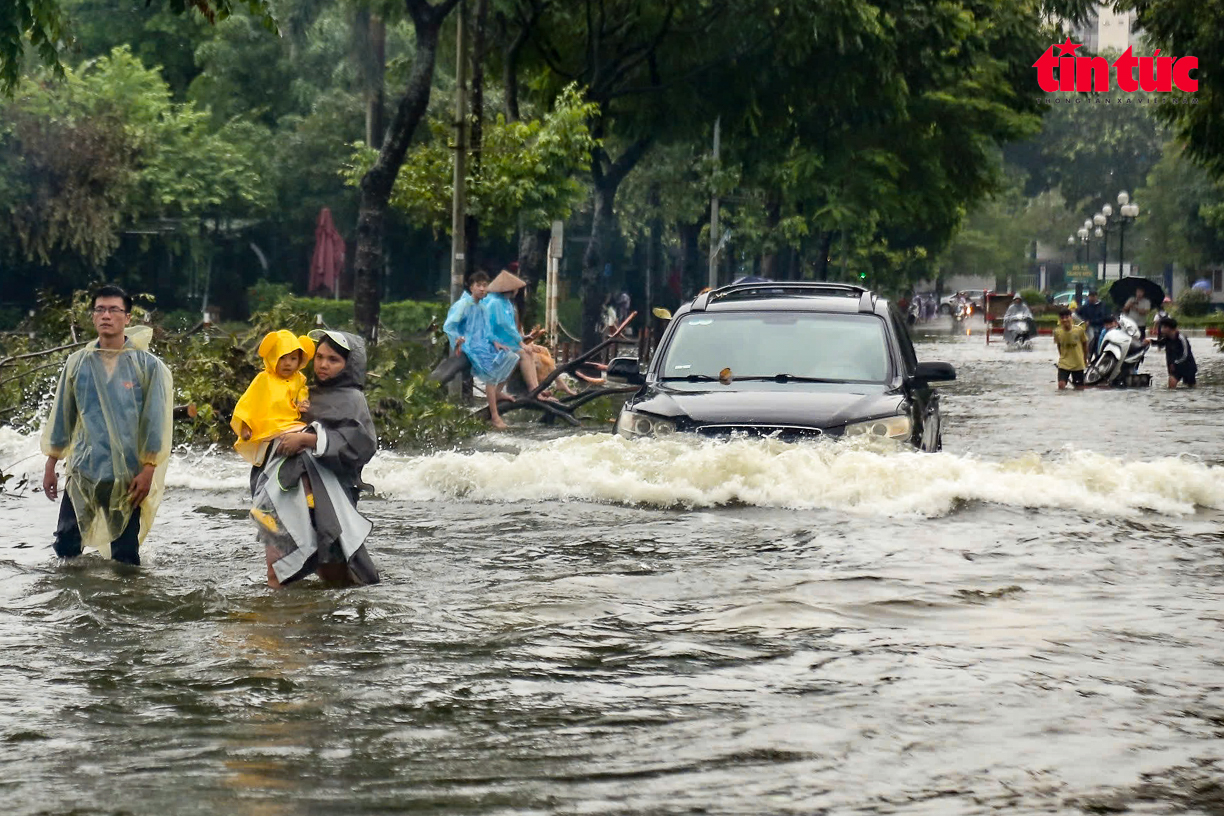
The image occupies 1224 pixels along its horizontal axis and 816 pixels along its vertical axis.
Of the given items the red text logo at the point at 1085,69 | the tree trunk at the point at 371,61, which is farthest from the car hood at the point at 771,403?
the tree trunk at the point at 371,61

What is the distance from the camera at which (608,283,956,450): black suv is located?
12828 mm

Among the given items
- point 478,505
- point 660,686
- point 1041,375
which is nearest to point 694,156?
point 1041,375

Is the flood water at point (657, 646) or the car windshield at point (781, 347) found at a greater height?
the car windshield at point (781, 347)

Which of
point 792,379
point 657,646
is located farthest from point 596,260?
point 657,646

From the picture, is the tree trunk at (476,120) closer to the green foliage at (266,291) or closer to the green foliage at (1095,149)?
the green foliage at (266,291)

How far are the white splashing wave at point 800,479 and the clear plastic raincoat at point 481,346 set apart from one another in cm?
598

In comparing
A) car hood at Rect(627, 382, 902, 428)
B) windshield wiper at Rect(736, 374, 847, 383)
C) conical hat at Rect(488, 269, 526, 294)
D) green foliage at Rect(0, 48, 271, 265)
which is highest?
green foliage at Rect(0, 48, 271, 265)

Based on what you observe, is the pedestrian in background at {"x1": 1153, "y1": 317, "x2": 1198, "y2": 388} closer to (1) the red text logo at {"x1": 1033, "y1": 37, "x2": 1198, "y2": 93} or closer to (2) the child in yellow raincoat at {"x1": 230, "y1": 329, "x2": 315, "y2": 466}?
(1) the red text logo at {"x1": 1033, "y1": 37, "x2": 1198, "y2": 93}

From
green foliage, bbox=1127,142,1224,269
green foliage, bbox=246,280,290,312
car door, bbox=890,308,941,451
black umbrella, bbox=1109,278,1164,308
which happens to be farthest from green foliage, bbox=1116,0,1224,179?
green foliage, bbox=1127,142,1224,269

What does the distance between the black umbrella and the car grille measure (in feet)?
212

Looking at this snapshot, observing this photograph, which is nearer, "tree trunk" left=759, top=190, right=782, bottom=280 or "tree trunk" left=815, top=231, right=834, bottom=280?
"tree trunk" left=759, top=190, right=782, bottom=280

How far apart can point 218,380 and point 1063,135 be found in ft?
337

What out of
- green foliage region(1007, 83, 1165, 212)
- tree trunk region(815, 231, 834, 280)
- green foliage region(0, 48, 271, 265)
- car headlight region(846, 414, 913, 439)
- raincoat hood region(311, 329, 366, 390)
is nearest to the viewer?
raincoat hood region(311, 329, 366, 390)

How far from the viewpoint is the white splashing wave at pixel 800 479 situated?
12609mm
